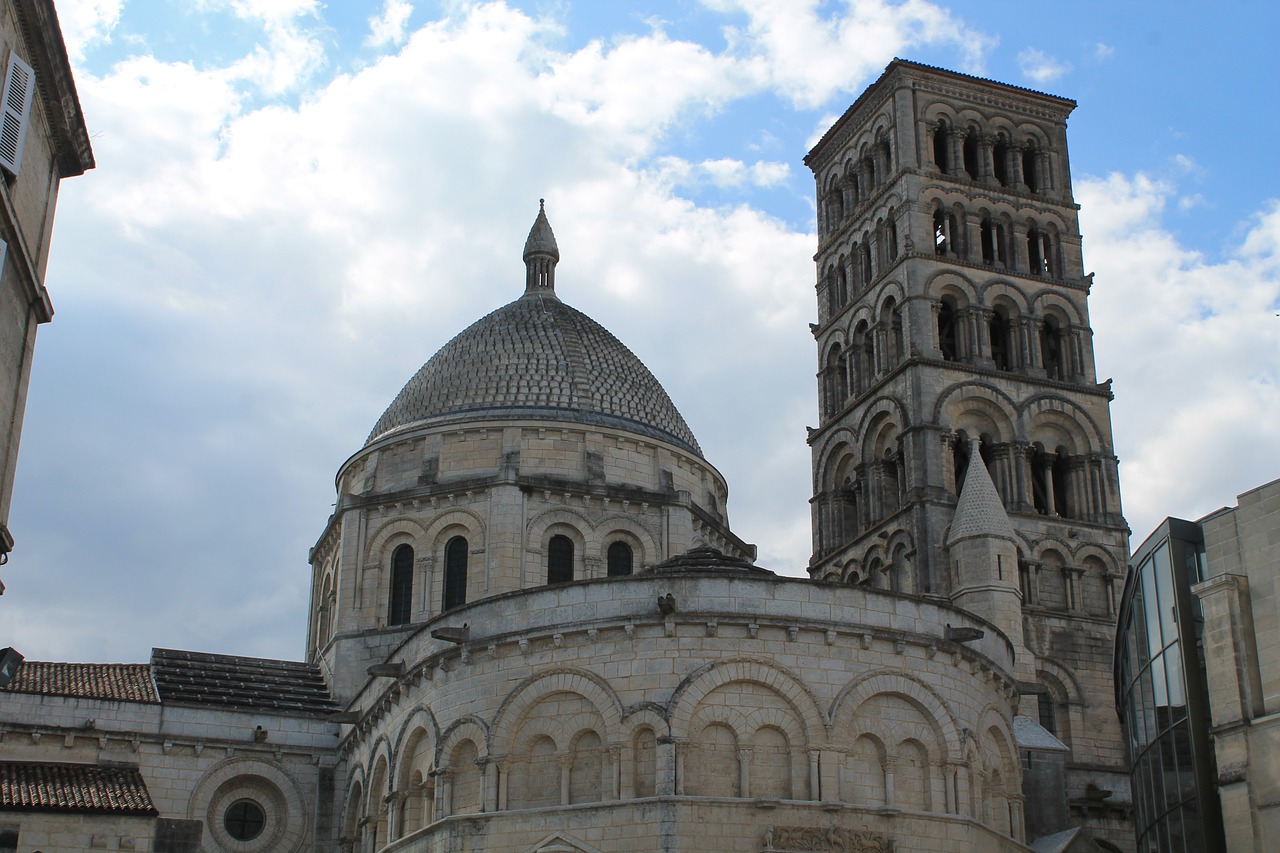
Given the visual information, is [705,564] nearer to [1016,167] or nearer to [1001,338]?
[1001,338]

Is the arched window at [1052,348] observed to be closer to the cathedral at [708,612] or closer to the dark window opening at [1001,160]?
the cathedral at [708,612]

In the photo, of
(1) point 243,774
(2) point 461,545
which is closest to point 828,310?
(2) point 461,545

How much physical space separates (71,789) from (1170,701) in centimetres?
2454

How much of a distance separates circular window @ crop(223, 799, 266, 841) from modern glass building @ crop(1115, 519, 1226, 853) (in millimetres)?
22321

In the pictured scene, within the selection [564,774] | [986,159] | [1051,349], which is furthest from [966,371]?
[564,774]

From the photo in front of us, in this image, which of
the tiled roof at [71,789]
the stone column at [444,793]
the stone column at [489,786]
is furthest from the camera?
the tiled roof at [71,789]

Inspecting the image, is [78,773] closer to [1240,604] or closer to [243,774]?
[243,774]

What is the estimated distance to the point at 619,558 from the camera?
4731cm

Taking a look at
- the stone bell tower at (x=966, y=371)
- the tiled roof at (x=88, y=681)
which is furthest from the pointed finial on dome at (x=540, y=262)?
the tiled roof at (x=88, y=681)

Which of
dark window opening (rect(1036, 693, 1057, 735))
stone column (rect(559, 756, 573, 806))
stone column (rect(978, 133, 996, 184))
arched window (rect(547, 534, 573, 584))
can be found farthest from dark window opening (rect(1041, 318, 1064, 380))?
stone column (rect(559, 756, 573, 806))

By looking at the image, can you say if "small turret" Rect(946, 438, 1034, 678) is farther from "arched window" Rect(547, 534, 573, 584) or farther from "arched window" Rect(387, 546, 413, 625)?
"arched window" Rect(387, 546, 413, 625)

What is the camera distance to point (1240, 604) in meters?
28.4

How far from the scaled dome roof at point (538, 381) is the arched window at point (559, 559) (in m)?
3.96

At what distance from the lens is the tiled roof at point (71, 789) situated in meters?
35.4
